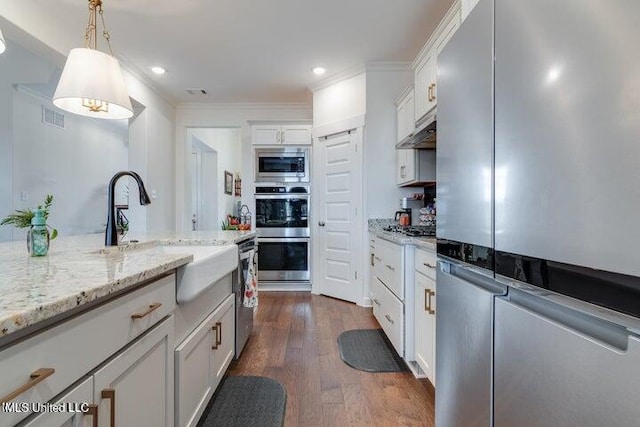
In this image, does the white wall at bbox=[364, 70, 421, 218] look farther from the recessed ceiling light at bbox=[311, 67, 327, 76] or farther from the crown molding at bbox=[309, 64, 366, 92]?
the recessed ceiling light at bbox=[311, 67, 327, 76]

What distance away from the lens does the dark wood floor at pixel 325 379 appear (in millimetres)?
1657

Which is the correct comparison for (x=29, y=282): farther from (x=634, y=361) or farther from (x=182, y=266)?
(x=634, y=361)

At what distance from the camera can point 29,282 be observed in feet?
2.44

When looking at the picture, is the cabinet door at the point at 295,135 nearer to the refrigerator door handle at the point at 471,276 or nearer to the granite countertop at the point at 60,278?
the granite countertop at the point at 60,278

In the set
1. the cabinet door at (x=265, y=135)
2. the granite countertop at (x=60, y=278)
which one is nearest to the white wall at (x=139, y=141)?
the cabinet door at (x=265, y=135)

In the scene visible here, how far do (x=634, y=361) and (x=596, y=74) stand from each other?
0.48 metres

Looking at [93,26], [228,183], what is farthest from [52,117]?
[93,26]

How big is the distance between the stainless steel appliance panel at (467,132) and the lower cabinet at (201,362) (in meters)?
1.13

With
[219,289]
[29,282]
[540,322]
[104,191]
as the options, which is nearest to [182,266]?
[29,282]

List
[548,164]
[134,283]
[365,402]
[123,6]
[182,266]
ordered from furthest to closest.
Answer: [123,6]
[365,402]
[182,266]
[134,283]
[548,164]

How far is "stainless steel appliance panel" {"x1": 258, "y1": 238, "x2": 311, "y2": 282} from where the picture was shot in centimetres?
430

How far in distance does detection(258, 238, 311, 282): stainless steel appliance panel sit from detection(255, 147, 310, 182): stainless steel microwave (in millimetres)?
837

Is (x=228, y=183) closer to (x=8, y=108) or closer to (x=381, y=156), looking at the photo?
(x=8, y=108)

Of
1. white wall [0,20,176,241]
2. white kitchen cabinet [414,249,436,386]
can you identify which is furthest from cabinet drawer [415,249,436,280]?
white wall [0,20,176,241]
